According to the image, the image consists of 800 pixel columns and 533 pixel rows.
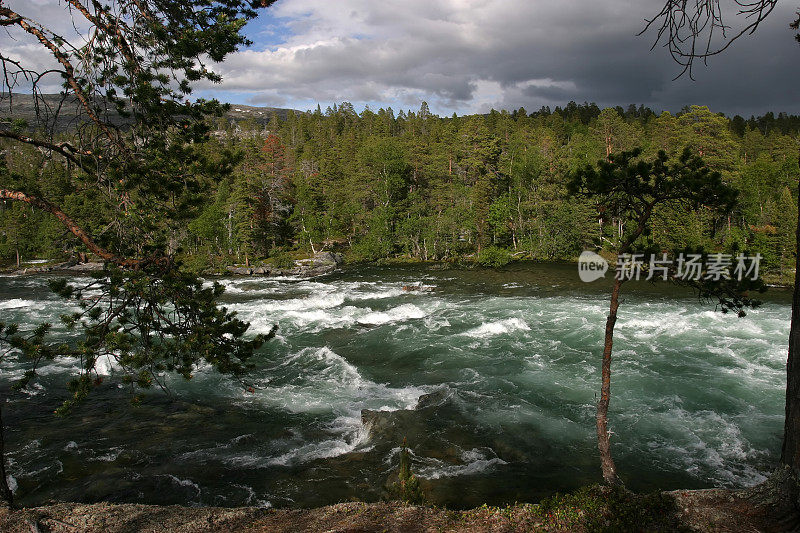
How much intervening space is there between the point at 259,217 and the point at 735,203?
51.2m

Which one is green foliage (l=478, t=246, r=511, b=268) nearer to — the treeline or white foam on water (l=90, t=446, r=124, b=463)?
the treeline

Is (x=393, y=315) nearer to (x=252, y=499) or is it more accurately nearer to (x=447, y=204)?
(x=252, y=499)

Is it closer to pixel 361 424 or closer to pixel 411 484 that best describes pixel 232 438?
pixel 361 424

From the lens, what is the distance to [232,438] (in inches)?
476

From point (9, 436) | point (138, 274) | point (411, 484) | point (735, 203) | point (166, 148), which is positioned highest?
point (166, 148)

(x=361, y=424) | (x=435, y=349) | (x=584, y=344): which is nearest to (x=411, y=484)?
(x=361, y=424)

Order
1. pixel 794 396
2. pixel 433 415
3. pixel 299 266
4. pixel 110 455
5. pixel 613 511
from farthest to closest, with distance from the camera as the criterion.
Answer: pixel 299 266 → pixel 433 415 → pixel 110 455 → pixel 613 511 → pixel 794 396

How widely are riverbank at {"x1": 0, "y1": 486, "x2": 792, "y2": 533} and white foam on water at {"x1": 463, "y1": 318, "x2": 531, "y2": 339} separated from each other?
1447cm

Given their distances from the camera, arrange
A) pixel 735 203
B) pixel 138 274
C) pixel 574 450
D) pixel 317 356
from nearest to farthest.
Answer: pixel 138 274 < pixel 735 203 < pixel 574 450 < pixel 317 356

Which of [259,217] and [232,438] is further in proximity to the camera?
[259,217]

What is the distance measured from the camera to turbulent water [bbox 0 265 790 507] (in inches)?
392

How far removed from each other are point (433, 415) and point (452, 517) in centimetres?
665

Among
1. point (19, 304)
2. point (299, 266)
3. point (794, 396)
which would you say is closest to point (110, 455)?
point (794, 396)

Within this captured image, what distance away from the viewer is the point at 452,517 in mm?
6281
